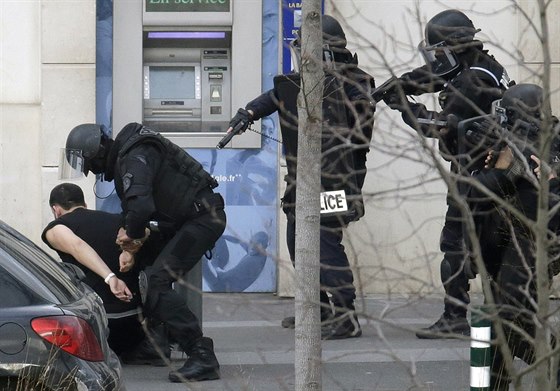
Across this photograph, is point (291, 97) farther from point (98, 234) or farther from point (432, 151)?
point (432, 151)

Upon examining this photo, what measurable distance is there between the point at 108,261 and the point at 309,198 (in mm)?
2585

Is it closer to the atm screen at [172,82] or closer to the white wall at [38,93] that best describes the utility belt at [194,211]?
the white wall at [38,93]

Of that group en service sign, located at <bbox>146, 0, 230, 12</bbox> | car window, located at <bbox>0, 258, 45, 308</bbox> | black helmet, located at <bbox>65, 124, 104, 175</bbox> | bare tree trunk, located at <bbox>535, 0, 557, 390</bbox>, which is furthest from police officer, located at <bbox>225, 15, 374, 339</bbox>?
bare tree trunk, located at <bbox>535, 0, 557, 390</bbox>

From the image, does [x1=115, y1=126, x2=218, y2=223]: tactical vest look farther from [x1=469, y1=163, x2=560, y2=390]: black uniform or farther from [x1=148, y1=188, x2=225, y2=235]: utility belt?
[x1=469, y1=163, x2=560, y2=390]: black uniform

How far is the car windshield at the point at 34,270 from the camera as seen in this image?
5.08 meters

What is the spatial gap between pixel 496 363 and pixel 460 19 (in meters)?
2.68

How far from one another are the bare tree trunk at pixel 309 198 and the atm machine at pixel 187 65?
5092mm

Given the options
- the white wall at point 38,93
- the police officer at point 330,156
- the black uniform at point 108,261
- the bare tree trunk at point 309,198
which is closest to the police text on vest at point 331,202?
the police officer at point 330,156

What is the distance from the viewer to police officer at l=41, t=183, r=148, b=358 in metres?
7.34

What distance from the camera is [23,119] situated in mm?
10305

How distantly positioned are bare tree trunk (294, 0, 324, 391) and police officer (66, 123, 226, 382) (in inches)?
71.0

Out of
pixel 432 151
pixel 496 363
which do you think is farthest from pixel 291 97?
pixel 432 151

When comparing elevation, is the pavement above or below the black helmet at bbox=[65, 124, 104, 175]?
below

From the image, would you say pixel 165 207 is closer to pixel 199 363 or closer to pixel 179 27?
pixel 199 363
